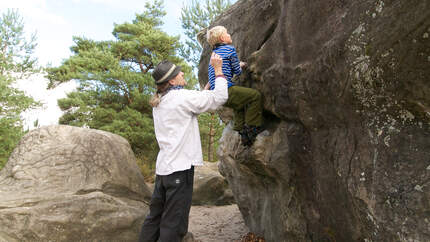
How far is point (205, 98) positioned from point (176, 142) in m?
0.51

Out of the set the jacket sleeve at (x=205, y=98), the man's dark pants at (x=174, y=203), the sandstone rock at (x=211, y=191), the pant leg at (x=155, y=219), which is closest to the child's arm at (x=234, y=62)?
the jacket sleeve at (x=205, y=98)

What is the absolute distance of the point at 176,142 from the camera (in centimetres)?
283

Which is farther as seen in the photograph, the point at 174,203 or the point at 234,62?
the point at 234,62

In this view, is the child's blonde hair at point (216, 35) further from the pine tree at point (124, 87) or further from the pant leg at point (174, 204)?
the pine tree at point (124, 87)

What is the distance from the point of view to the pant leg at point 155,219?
120 inches

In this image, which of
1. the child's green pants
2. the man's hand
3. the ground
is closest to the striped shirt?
the child's green pants

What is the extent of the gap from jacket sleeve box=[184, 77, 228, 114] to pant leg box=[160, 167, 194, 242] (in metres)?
0.62

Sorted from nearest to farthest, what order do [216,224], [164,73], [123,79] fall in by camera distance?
[164,73] → [216,224] → [123,79]

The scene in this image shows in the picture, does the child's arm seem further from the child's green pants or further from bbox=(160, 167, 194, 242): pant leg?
bbox=(160, 167, 194, 242): pant leg

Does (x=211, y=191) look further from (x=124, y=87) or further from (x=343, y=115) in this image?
(x=124, y=87)

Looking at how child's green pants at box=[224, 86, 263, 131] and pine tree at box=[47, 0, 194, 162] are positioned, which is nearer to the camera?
child's green pants at box=[224, 86, 263, 131]

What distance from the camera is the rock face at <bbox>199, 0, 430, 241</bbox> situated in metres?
1.99

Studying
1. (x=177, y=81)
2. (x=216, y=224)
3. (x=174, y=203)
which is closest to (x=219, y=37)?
(x=177, y=81)

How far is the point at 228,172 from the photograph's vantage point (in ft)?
18.0
